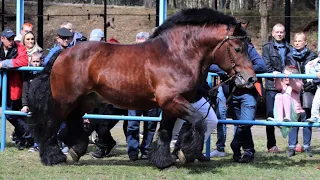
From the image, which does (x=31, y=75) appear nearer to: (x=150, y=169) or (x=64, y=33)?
(x=64, y=33)

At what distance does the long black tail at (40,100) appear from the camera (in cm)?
789

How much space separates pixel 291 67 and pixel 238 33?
1387 mm

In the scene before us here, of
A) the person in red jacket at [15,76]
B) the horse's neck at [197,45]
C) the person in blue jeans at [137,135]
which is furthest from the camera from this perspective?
the person in red jacket at [15,76]

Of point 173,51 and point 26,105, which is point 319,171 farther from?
point 26,105

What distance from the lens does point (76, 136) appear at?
7.98 meters

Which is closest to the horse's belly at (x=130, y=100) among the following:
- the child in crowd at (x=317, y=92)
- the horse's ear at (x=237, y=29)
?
the horse's ear at (x=237, y=29)

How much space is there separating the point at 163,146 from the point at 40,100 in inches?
71.6

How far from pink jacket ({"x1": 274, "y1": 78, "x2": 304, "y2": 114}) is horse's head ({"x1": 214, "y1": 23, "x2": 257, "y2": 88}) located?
4.43ft

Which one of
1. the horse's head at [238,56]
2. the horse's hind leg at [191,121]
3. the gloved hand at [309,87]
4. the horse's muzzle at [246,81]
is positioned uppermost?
the horse's head at [238,56]

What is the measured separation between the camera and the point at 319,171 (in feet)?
24.3

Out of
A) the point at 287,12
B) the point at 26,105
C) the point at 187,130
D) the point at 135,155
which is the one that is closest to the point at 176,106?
the point at 187,130

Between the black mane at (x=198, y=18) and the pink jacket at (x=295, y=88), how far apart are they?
60.2 inches

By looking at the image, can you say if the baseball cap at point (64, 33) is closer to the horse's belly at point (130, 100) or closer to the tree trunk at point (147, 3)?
the horse's belly at point (130, 100)

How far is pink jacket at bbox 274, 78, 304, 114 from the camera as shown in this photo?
8.30 meters
